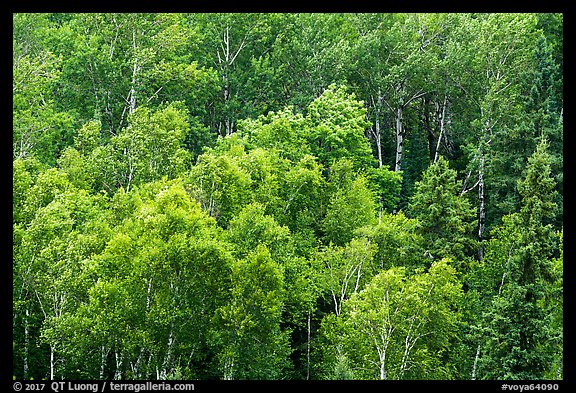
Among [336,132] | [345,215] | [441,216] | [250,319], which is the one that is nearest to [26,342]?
[250,319]

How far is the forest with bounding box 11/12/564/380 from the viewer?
4488 cm

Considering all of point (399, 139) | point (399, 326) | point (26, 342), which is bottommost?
point (26, 342)

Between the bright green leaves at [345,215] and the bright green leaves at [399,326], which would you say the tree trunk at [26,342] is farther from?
the bright green leaves at [345,215]

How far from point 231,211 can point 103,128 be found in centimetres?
2289

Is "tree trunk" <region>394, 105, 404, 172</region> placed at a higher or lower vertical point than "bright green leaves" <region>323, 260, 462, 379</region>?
higher

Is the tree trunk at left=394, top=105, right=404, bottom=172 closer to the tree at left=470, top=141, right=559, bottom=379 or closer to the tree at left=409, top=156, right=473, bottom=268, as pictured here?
the tree at left=409, top=156, right=473, bottom=268

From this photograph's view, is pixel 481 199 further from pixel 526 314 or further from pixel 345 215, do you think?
pixel 526 314

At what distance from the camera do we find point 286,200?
179 feet

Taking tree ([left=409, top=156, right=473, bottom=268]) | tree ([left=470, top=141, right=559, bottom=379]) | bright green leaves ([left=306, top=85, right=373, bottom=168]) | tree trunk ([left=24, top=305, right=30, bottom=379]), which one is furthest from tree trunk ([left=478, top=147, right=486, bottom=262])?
tree trunk ([left=24, top=305, right=30, bottom=379])

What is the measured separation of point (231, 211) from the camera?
50250mm

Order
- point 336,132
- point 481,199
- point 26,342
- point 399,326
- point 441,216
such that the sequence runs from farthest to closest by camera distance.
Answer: point 481,199, point 336,132, point 441,216, point 399,326, point 26,342

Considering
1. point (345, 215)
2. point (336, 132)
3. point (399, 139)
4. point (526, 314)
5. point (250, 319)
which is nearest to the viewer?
point (526, 314)
